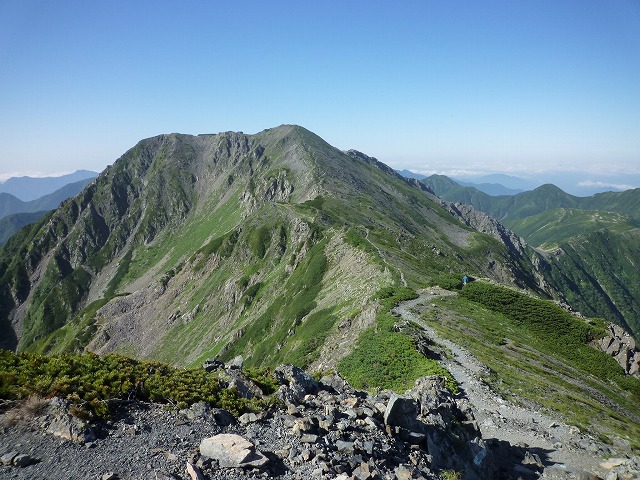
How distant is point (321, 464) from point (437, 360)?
80.5ft

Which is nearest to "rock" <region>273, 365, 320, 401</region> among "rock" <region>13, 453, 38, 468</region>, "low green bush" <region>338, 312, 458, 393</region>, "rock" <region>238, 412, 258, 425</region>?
"rock" <region>238, 412, 258, 425</region>

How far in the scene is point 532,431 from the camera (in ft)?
86.4

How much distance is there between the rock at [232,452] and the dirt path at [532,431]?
18701 mm

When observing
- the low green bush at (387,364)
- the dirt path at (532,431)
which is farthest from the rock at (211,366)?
the dirt path at (532,431)

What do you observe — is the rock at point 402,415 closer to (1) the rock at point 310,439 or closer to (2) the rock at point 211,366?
(1) the rock at point 310,439

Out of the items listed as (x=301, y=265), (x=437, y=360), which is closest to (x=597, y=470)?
(x=437, y=360)

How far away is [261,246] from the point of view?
413 ft

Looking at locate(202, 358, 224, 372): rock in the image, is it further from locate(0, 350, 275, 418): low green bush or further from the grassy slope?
the grassy slope

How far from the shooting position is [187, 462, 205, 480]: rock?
1207 cm

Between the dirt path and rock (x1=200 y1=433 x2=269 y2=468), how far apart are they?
61.4 feet

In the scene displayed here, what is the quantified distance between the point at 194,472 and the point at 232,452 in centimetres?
144

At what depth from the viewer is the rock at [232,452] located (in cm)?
1298

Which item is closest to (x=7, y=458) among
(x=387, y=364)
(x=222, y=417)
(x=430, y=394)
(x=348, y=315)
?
(x=222, y=417)

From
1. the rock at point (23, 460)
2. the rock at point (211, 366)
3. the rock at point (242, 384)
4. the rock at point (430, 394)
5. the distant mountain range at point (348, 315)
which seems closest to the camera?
the rock at point (23, 460)
